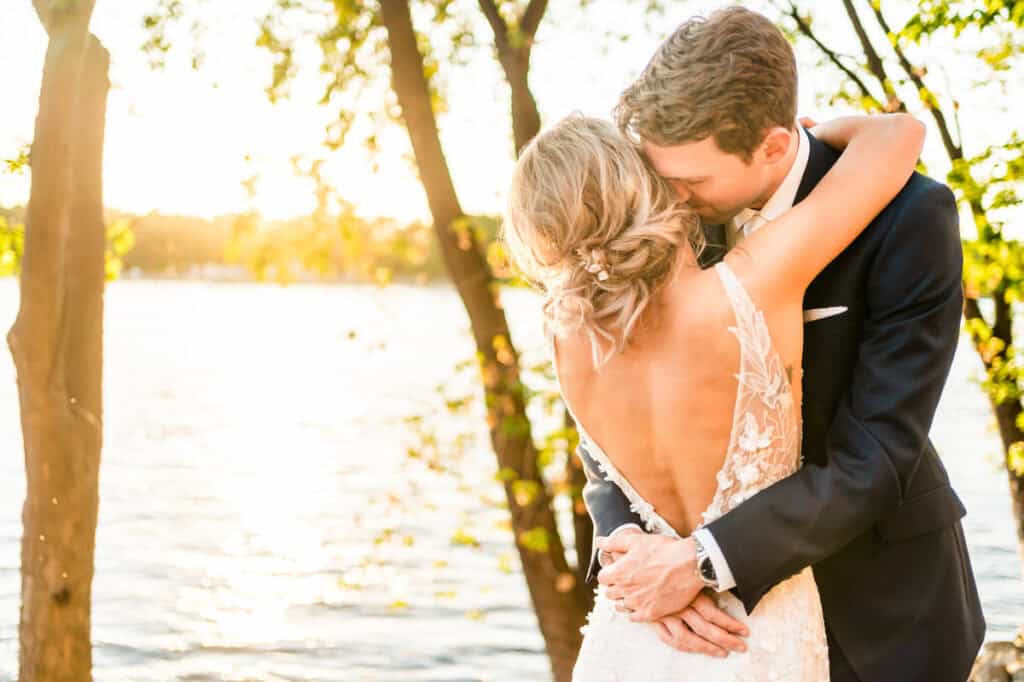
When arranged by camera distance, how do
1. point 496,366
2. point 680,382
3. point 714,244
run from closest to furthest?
point 680,382 < point 714,244 < point 496,366

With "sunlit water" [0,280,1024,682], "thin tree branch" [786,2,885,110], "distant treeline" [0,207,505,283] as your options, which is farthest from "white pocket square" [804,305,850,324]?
"thin tree branch" [786,2,885,110]

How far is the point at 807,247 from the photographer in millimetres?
2176

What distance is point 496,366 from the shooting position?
228 inches

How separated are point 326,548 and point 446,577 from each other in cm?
326

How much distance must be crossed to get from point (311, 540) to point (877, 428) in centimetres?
1802

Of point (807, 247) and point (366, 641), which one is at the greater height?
point (807, 247)

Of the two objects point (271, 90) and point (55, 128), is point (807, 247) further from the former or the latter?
point (271, 90)

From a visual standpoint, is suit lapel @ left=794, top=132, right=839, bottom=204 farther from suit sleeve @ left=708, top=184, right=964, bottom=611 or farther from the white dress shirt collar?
suit sleeve @ left=708, top=184, right=964, bottom=611

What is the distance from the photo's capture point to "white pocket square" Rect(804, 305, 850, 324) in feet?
7.49

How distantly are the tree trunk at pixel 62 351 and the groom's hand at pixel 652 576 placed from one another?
2803 mm

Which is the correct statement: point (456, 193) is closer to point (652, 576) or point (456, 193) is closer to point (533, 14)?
point (533, 14)

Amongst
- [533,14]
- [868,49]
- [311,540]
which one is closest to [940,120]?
[868,49]

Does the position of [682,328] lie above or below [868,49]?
below

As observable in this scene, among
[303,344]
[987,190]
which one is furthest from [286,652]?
[303,344]
